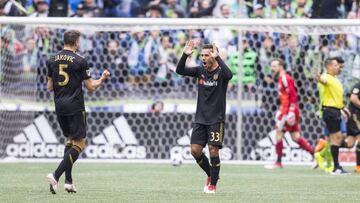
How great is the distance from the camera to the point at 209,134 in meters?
13.0

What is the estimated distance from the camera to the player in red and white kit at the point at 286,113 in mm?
18562

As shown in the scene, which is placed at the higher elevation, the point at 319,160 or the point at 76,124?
the point at 76,124

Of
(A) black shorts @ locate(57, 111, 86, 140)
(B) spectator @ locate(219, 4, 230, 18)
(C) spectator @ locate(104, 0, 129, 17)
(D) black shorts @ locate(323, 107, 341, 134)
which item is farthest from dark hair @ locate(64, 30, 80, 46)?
(C) spectator @ locate(104, 0, 129, 17)

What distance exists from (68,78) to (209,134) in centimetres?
200

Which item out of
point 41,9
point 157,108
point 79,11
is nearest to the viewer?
point 157,108

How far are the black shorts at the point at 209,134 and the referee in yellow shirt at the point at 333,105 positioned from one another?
445 centimetres

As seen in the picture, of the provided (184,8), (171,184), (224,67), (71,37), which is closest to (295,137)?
(171,184)

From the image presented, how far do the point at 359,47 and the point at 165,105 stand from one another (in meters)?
4.12

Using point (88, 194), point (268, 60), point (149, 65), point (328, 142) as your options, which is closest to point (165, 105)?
point (149, 65)

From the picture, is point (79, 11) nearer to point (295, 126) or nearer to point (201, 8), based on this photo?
point (201, 8)

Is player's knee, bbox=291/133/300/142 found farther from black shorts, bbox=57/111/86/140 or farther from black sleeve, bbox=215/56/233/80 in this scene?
black shorts, bbox=57/111/86/140

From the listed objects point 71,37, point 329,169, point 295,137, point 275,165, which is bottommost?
point 275,165

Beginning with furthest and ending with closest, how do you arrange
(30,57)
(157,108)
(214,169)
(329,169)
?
(30,57), (157,108), (329,169), (214,169)

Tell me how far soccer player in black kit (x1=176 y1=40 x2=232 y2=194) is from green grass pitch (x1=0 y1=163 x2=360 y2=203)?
2.04 feet
